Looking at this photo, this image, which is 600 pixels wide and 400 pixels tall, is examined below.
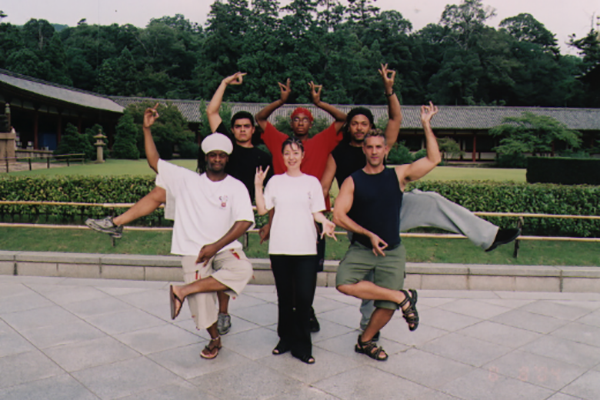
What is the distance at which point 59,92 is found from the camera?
30.9 meters

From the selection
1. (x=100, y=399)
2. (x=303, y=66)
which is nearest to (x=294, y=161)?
(x=100, y=399)

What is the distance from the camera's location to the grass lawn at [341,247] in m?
6.37

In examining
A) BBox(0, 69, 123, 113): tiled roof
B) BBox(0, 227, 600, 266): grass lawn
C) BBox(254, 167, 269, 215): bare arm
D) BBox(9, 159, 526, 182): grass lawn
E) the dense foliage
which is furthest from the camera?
the dense foliage

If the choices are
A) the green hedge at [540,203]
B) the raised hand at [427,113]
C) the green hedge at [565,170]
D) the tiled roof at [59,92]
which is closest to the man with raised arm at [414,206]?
the raised hand at [427,113]

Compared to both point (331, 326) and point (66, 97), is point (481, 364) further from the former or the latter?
point (66, 97)

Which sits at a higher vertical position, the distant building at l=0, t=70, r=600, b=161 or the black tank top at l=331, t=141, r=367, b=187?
the distant building at l=0, t=70, r=600, b=161

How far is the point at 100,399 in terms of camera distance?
2.96m

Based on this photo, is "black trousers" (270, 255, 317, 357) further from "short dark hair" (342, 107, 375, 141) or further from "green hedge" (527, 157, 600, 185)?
"green hedge" (527, 157, 600, 185)

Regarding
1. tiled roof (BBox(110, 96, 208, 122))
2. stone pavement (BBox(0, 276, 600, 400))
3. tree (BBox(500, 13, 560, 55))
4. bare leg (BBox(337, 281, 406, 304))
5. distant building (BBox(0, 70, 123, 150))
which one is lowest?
stone pavement (BBox(0, 276, 600, 400))

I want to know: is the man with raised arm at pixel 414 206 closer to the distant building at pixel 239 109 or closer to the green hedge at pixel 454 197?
the green hedge at pixel 454 197

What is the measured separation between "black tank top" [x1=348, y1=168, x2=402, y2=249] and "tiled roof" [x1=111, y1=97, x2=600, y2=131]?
1339 inches

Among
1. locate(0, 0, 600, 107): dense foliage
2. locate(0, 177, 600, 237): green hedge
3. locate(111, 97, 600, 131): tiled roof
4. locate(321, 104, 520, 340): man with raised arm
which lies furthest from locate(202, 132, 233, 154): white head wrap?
locate(0, 0, 600, 107): dense foliage

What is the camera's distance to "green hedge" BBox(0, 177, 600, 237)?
764cm

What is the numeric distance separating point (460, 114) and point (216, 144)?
127ft
